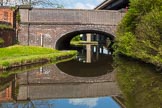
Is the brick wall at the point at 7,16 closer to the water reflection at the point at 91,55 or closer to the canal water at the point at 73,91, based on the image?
the water reflection at the point at 91,55

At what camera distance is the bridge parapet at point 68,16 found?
44469mm

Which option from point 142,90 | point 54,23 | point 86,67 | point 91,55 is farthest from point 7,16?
point 142,90

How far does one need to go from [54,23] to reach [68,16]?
178 centimetres

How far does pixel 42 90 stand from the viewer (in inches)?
759

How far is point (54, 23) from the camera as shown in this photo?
45.1 metres

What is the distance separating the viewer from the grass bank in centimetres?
2664

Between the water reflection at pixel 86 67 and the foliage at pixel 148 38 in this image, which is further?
the water reflection at pixel 86 67

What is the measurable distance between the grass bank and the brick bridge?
3.63 meters

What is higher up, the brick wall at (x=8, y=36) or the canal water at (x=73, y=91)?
the brick wall at (x=8, y=36)

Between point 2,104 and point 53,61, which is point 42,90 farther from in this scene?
point 53,61

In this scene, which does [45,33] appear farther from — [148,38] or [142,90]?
[142,90]

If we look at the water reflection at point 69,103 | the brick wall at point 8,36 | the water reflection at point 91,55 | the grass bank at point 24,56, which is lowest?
the water reflection at point 91,55

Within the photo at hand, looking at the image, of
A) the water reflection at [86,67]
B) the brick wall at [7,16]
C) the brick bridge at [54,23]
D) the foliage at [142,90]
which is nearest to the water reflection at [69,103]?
→ the foliage at [142,90]

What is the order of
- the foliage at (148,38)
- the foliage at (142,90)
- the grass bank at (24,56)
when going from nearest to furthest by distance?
1. the foliage at (142,90)
2. the foliage at (148,38)
3. the grass bank at (24,56)
